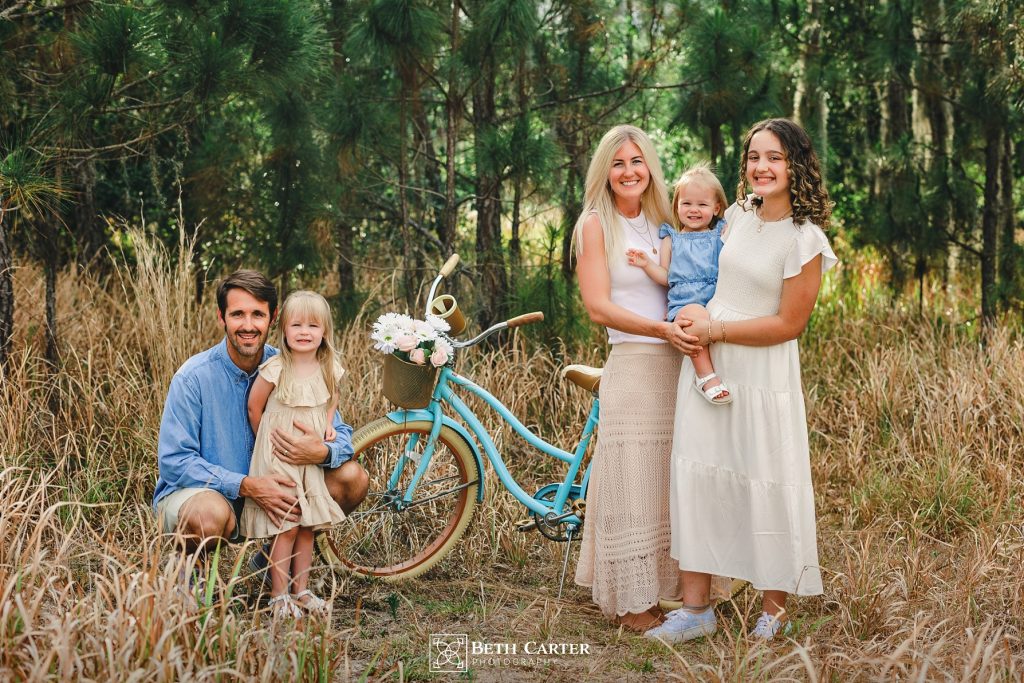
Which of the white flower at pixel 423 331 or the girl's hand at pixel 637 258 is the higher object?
the girl's hand at pixel 637 258

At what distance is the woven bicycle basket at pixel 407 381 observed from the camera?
3646mm

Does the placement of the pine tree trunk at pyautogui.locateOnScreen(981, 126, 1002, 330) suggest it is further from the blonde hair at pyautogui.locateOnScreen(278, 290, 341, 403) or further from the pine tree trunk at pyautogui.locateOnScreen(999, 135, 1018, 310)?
the blonde hair at pyautogui.locateOnScreen(278, 290, 341, 403)

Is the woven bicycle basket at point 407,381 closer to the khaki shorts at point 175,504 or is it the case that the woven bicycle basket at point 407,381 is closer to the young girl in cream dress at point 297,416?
the young girl in cream dress at point 297,416

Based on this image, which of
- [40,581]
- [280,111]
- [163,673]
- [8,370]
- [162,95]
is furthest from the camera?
[162,95]

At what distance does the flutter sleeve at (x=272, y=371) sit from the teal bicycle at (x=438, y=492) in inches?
19.9

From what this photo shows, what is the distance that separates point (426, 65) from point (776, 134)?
9.03ft

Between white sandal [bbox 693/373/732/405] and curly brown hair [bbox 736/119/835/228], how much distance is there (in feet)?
1.82

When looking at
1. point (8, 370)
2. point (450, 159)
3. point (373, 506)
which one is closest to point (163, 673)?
point (373, 506)

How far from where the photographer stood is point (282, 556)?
10.9 feet

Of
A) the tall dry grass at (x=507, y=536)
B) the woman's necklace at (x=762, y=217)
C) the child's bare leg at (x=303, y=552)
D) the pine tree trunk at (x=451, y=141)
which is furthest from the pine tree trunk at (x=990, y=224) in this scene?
the child's bare leg at (x=303, y=552)

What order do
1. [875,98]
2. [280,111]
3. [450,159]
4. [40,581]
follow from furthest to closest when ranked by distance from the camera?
[875,98] → [280,111] → [450,159] → [40,581]

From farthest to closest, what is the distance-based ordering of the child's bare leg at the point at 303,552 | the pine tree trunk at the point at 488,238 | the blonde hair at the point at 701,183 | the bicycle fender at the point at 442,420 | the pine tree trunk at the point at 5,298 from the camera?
the pine tree trunk at the point at 488,238
the pine tree trunk at the point at 5,298
the bicycle fender at the point at 442,420
the blonde hair at the point at 701,183
the child's bare leg at the point at 303,552

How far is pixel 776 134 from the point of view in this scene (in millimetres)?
3230

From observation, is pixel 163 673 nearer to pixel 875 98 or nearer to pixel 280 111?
pixel 280 111
